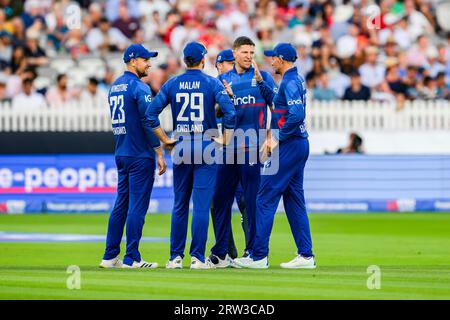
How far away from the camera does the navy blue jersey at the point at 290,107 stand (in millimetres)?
14320

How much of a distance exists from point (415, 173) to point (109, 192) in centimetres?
636

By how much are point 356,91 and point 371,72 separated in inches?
38.4

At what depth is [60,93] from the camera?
29969mm

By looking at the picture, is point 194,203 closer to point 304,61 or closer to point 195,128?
point 195,128

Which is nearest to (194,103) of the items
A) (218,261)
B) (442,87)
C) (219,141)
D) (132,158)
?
(219,141)

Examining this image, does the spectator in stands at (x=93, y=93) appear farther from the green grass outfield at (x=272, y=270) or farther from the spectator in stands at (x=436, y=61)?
the spectator in stands at (x=436, y=61)

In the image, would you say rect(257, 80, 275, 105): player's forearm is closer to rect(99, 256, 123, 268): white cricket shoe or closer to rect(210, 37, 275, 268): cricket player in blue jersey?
rect(210, 37, 275, 268): cricket player in blue jersey

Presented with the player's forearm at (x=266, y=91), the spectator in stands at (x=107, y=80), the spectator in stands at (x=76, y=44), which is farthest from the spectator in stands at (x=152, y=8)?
the player's forearm at (x=266, y=91)

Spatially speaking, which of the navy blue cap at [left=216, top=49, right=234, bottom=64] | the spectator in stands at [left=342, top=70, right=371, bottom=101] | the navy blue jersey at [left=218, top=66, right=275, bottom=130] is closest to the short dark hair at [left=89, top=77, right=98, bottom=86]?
the spectator in stands at [left=342, top=70, right=371, bottom=101]

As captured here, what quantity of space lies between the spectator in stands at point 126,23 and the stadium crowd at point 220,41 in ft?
0.08

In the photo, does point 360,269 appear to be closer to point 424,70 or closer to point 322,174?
point 322,174

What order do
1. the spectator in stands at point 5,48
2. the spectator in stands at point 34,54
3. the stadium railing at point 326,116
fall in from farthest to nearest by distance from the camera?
the spectator in stands at point 5,48, the spectator in stands at point 34,54, the stadium railing at point 326,116

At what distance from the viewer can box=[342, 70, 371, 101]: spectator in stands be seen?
3041cm
